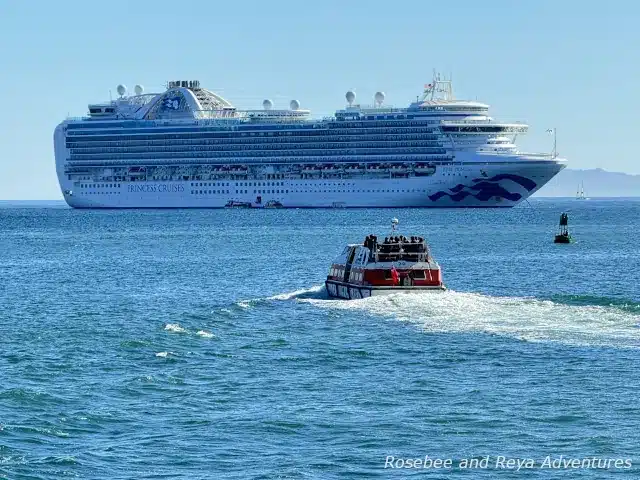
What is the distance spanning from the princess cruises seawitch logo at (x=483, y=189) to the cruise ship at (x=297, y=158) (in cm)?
18

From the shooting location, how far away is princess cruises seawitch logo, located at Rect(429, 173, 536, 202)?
573 feet

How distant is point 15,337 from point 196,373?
10335 mm

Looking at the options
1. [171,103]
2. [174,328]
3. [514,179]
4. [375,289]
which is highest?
[171,103]

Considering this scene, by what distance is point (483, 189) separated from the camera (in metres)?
176

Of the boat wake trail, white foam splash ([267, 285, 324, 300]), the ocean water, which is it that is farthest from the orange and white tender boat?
white foam splash ([267, 285, 324, 300])

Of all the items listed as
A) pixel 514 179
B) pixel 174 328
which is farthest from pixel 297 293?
pixel 514 179

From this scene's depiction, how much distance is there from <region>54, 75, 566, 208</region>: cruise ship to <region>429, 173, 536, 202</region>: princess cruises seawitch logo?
0.18 m

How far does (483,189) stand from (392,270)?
122844 millimetres

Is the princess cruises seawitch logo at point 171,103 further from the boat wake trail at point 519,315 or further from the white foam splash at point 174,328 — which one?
the white foam splash at point 174,328

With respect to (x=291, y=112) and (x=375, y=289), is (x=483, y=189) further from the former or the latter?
(x=375, y=289)

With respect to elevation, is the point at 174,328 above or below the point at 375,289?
below

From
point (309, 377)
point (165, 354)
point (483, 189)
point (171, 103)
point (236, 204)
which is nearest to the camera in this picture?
point (309, 377)

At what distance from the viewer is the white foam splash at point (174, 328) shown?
45.8 metres

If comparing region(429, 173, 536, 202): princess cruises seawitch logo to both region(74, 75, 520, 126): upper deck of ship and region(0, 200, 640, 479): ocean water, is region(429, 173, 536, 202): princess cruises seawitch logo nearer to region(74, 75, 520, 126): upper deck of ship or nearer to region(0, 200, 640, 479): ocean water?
region(74, 75, 520, 126): upper deck of ship
